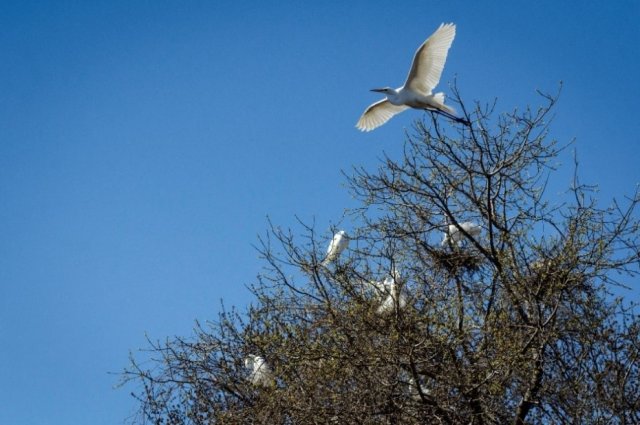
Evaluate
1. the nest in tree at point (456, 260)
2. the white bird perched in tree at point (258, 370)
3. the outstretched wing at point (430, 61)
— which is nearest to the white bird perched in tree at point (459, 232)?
the nest in tree at point (456, 260)

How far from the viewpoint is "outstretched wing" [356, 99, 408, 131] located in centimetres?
1295

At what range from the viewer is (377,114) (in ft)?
43.3

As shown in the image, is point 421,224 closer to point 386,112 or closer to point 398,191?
point 398,191

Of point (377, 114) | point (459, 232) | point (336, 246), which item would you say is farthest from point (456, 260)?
point (377, 114)

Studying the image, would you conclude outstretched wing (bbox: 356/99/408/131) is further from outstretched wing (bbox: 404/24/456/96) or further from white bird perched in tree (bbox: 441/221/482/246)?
white bird perched in tree (bbox: 441/221/482/246)

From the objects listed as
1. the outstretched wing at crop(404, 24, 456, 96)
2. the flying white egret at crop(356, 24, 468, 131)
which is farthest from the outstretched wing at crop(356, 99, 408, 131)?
the outstretched wing at crop(404, 24, 456, 96)

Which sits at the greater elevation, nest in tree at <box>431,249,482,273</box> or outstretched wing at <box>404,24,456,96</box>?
outstretched wing at <box>404,24,456,96</box>

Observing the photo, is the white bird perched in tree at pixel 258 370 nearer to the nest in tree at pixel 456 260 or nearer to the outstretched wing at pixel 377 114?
the nest in tree at pixel 456 260

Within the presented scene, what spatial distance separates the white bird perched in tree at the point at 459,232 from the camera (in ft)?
35.9

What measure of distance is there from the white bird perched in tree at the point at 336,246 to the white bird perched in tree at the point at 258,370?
124 cm

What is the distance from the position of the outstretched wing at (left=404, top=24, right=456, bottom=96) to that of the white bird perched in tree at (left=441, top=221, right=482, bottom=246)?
5.98 feet

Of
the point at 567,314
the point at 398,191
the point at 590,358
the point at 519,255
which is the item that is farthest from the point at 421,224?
the point at 590,358

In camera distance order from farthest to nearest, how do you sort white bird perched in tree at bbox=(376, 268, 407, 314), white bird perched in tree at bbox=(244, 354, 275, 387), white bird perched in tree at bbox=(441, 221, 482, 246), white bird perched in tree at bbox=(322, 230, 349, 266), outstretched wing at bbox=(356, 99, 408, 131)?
1. outstretched wing at bbox=(356, 99, 408, 131)
2. white bird perched in tree at bbox=(441, 221, 482, 246)
3. white bird perched in tree at bbox=(322, 230, 349, 266)
4. white bird perched in tree at bbox=(244, 354, 275, 387)
5. white bird perched in tree at bbox=(376, 268, 407, 314)

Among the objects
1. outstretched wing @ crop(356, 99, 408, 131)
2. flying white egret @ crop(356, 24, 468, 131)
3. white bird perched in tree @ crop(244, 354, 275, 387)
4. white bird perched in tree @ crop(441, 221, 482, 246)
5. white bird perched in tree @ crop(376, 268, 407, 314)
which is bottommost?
white bird perched in tree @ crop(376, 268, 407, 314)
